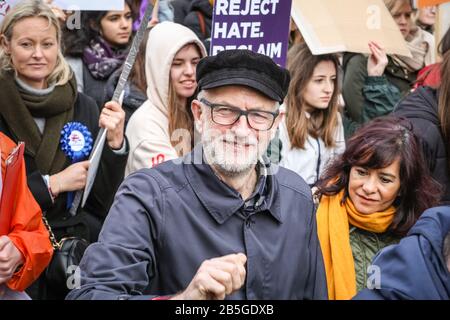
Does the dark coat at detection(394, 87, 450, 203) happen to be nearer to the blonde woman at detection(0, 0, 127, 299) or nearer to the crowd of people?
the crowd of people

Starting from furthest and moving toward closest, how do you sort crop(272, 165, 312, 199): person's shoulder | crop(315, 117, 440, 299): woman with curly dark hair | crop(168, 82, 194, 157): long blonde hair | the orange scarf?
crop(168, 82, 194, 157): long blonde hair, crop(315, 117, 440, 299): woman with curly dark hair, the orange scarf, crop(272, 165, 312, 199): person's shoulder

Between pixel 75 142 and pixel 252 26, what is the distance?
1.14 m

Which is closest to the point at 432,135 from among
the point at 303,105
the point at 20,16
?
the point at 303,105

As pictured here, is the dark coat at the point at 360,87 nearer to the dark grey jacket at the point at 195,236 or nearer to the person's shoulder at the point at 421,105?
the person's shoulder at the point at 421,105

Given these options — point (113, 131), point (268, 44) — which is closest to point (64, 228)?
point (113, 131)

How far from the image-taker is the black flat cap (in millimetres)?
3387

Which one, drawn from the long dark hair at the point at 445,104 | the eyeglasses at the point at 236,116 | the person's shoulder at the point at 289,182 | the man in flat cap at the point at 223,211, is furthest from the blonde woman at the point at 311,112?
the eyeglasses at the point at 236,116

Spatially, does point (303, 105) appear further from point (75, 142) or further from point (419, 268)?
point (419, 268)

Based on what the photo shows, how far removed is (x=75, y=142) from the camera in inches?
202

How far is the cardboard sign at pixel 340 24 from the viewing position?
5789mm

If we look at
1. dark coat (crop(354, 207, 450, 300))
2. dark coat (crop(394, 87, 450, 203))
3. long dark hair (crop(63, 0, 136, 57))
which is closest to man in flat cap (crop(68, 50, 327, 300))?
dark coat (crop(354, 207, 450, 300))

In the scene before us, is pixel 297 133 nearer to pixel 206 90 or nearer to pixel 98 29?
pixel 98 29

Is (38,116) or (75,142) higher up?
(38,116)

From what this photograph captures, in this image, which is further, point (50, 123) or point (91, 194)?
point (91, 194)
